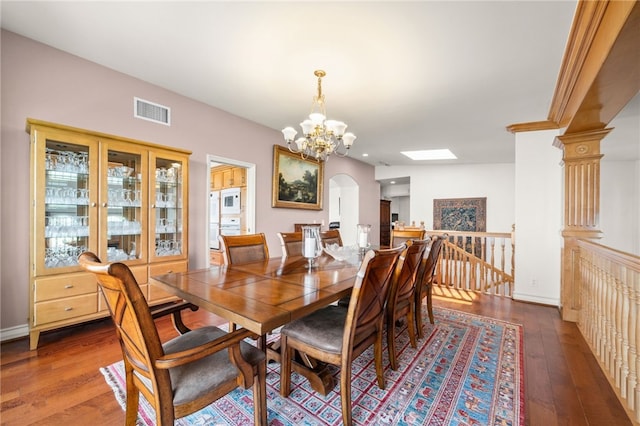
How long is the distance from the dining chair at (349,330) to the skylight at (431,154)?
4.74m

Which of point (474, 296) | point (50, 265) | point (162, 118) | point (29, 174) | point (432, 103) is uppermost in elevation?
point (432, 103)

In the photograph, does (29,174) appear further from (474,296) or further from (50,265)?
(474,296)

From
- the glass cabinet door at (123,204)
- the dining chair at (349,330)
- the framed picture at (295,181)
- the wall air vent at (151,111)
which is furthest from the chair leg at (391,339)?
the wall air vent at (151,111)

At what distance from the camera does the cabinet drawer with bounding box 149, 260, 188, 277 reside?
2765 mm

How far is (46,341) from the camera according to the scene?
7.55 feet

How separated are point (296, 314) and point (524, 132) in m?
4.33

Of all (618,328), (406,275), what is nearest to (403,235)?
(406,275)

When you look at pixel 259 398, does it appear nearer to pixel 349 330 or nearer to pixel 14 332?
pixel 349 330

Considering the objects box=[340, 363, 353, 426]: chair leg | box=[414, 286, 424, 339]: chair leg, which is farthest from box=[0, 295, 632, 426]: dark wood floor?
box=[340, 363, 353, 426]: chair leg

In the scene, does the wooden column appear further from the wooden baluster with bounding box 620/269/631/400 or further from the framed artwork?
the framed artwork

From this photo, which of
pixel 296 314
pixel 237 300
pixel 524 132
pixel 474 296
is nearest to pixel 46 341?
pixel 237 300

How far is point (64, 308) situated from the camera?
2230mm

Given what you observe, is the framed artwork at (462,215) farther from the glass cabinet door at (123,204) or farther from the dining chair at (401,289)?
the glass cabinet door at (123,204)

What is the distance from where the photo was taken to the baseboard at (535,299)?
139 inches
